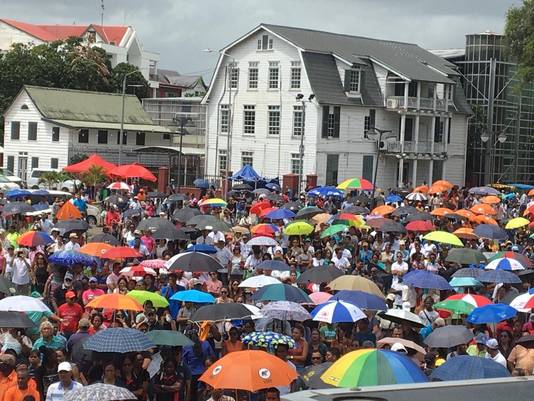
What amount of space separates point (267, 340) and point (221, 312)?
1.90 m

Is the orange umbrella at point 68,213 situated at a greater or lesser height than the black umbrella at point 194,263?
greater

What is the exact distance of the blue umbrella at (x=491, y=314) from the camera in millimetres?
16016

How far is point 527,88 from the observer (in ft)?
242

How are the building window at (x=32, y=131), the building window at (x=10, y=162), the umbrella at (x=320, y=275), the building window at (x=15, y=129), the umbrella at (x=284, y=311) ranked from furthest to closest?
the building window at (x=10, y=162), the building window at (x=15, y=129), the building window at (x=32, y=131), the umbrella at (x=320, y=275), the umbrella at (x=284, y=311)

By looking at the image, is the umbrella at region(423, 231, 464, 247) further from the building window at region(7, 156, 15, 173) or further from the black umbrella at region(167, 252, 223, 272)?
the building window at region(7, 156, 15, 173)

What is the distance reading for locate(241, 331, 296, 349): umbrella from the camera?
13.6 meters

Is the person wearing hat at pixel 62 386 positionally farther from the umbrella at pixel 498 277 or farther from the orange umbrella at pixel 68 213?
the orange umbrella at pixel 68 213

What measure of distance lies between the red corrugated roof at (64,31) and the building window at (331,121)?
62.1 m

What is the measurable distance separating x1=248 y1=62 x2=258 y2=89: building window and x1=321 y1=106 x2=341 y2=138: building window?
4777 millimetres

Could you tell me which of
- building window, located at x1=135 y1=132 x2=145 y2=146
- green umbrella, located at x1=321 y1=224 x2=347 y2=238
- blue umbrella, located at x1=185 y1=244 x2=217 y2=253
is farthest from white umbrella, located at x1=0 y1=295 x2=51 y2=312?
building window, located at x1=135 y1=132 x2=145 y2=146

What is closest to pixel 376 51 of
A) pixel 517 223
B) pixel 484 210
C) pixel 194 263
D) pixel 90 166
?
pixel 90 166

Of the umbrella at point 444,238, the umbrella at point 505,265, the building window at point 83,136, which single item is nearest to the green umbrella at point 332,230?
the umbrella at point 444,238

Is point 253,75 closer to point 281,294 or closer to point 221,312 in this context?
point 281,294

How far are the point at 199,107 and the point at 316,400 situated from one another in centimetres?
6946
